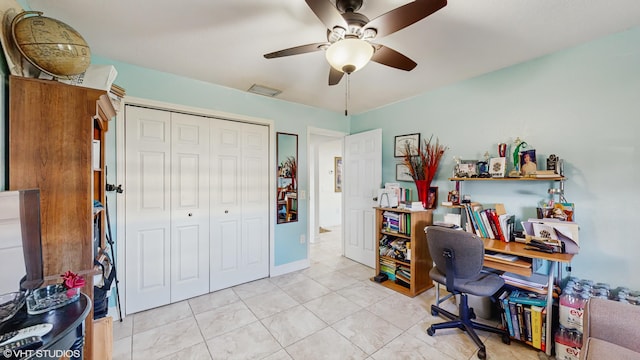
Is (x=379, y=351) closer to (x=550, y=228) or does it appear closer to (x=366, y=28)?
(x=550, y=228)

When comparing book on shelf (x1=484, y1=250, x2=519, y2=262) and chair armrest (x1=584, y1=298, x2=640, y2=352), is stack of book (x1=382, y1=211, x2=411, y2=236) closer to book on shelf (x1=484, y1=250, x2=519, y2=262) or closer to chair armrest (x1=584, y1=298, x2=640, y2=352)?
book on shelf (x1=484, y1=250, x2=519, y2=262)

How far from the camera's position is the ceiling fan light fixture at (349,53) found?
1286 mm

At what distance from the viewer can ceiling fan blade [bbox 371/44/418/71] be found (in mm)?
1488

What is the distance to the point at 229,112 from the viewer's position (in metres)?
2.78

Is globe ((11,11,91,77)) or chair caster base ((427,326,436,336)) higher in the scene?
globe ((11,11,91,77))

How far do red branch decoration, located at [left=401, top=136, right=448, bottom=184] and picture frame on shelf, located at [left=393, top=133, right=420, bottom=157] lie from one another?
0.03 m

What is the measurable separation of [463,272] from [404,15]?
5.83ft

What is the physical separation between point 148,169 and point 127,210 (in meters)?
0.42

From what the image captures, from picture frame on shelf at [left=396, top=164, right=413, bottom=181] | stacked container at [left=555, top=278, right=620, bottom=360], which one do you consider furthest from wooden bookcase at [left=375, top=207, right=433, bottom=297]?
stacked container at [left=555, top=278, right=620, bottom=360]

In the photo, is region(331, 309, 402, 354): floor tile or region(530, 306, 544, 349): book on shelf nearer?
region(530, 306, 544, 349): book on shelf

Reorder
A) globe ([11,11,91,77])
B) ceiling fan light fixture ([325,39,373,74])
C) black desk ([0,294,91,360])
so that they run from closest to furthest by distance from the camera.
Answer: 1. black desk ([0,294,91,360])
2. globe ([11,11,91,77])
3. ceiling fan light fixture ([325,39,373,74])

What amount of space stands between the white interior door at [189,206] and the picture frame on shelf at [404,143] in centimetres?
235

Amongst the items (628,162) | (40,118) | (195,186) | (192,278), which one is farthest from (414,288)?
(40,118)

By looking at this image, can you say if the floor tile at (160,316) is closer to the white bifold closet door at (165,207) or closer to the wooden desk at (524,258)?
the white bifold closet door at (165,207)
